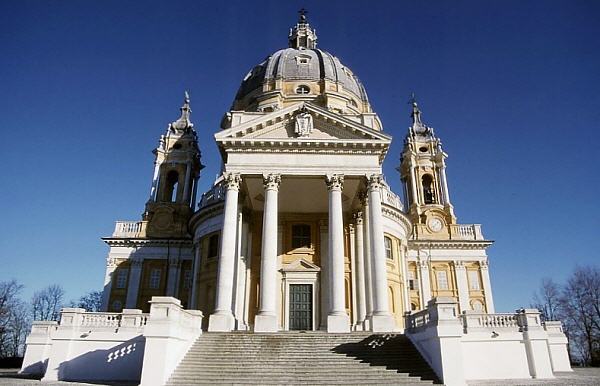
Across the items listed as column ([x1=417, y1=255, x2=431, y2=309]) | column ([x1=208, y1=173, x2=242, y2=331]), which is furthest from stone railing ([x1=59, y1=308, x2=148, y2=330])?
column ([x1=417, y1=255, x2=431, y2=309])

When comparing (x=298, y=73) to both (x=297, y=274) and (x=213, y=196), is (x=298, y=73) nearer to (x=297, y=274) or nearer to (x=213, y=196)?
(x=213, y=196)

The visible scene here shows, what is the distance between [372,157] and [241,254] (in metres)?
9.77

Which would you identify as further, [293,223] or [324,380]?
[293,223]

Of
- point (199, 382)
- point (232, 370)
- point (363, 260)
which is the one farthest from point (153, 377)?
point (363, 260)

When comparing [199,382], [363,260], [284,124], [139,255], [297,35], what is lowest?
[199,382]

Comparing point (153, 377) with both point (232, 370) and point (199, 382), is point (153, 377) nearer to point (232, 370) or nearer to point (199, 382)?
point (199, 382)

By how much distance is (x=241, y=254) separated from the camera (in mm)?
23812

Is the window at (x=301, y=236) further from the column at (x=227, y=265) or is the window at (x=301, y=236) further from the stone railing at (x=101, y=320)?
the stone railing at (x=101, y=320)

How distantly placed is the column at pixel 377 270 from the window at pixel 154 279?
69.8ft

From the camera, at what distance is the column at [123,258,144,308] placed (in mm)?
32062

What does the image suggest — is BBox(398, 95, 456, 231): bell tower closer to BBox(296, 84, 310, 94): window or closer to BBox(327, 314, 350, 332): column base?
BBox(296, 84, 310, 94): window

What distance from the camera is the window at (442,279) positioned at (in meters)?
33.8

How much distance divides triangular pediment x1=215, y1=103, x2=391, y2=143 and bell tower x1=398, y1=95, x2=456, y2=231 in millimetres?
17938

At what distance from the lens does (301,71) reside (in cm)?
3728
